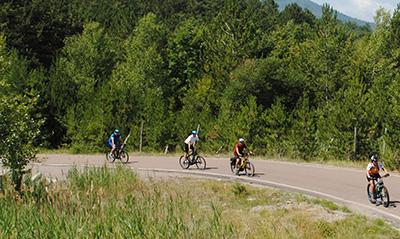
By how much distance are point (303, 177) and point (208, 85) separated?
102 feet

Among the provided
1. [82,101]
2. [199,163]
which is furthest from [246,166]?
[82,101]

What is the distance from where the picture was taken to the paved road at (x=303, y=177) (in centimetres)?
1199

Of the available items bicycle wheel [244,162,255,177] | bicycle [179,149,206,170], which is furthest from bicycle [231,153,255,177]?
bicycle [179,149,206,170]

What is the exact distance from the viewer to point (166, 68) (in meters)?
56.2

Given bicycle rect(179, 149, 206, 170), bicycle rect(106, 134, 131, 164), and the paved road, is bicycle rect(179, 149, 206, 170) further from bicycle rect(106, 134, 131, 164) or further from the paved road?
bicycle rect(106, 134, 131, 164)

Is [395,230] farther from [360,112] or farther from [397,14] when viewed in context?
[397,14]

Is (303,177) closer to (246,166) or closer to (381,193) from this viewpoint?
(246,166)

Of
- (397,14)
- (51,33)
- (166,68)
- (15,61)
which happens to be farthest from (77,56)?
(397,14)

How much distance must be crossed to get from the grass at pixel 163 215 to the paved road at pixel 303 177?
35.5 inches

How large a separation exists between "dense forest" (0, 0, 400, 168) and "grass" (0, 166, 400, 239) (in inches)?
101

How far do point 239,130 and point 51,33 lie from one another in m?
34.0

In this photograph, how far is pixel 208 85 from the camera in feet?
152

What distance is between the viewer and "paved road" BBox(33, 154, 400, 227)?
11992 mm

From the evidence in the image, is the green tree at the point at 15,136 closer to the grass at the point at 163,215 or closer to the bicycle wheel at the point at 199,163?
the grass at the point at 163,215
